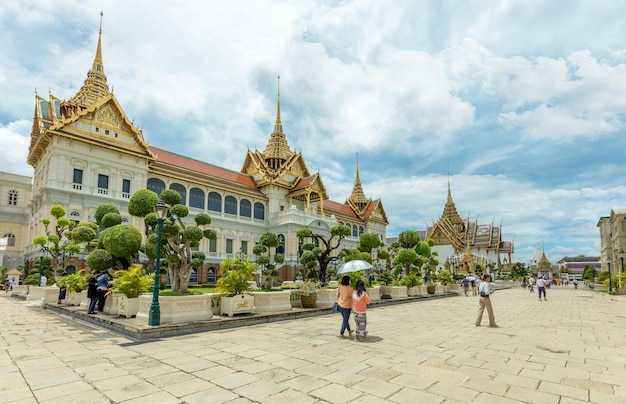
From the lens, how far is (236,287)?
12.0 m

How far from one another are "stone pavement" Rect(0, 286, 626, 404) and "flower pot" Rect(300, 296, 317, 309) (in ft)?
14.1

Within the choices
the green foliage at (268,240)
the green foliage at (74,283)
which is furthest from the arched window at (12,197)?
the green foliage at (268,240)

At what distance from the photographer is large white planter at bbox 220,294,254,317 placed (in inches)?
470

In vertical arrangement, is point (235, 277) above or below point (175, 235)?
below

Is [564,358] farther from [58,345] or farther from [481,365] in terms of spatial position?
[58,345]

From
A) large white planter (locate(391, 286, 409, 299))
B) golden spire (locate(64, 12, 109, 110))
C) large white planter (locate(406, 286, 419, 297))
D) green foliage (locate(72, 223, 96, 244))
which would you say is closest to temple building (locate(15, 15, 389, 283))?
golden spire (locate(64, 12, 109, 110))

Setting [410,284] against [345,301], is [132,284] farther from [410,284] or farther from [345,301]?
[410,284]

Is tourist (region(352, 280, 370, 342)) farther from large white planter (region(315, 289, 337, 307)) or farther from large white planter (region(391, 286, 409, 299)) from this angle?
large white planter (region(391, 286, 409, 299))

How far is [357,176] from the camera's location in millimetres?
65688

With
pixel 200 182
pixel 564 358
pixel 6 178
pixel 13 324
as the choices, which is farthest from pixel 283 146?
pixel 564 358

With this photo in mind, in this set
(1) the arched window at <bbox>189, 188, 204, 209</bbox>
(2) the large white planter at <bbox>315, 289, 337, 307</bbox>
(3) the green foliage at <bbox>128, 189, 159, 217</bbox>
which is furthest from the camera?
(1) the arched window at <bbox>189, 188, 204, 209</bbox>

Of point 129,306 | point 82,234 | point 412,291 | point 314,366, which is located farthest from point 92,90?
point 314,366

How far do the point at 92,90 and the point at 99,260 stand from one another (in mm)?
25587

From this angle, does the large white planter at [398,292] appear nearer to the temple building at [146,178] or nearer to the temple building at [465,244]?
the temple building at [146,178]
